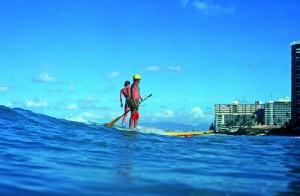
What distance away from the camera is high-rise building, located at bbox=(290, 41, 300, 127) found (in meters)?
123

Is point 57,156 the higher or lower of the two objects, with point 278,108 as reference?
lower

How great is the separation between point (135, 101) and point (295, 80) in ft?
393

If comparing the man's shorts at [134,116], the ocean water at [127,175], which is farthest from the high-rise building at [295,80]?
the ocean water at [127,175]

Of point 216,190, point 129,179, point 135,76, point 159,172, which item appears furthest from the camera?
point 135,76

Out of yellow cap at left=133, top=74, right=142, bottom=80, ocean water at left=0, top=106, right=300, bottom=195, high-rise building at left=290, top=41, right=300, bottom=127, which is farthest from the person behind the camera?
high-rise building at left=290, top=41, right=300, bottom=127

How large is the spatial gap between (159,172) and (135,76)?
12.7 meters

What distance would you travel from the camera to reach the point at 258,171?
590cm

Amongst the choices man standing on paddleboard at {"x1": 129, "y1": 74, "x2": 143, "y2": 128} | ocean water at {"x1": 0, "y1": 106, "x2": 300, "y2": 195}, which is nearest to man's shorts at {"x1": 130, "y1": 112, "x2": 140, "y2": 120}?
man standing on paddleboard at {"x1": 129, "y1": 74, "x2": 143, "y2": 128}

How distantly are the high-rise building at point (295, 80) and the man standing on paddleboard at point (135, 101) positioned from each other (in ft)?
372

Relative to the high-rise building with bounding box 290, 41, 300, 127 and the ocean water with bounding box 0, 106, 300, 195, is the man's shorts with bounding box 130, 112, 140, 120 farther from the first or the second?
the high-rise building with bounding box 290, 41, 300, 127

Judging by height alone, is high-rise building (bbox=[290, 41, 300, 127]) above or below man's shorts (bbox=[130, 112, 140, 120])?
above

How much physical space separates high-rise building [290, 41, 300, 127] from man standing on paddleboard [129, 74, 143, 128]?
113251 mm

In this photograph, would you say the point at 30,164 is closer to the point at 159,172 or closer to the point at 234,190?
the point at 159,172

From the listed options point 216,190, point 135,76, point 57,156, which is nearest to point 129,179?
point 216,190
